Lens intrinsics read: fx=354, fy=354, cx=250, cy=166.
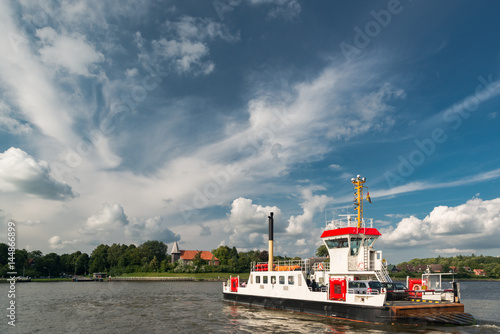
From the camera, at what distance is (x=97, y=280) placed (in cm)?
11456

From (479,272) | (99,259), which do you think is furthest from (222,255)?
(479,272)

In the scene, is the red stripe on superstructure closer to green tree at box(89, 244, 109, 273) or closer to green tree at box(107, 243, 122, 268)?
green tree at box(107, 243, 122, 268)

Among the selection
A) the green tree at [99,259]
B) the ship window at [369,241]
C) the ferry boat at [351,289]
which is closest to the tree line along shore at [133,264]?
the green tree at [99,259]

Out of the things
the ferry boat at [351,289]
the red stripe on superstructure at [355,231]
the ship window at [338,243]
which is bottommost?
the ferry boat at [351,289]

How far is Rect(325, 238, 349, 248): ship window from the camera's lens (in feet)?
101

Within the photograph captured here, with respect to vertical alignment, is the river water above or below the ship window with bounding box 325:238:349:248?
below

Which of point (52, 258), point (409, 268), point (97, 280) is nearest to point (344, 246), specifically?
point (97, 280)

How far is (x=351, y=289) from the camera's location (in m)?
26.2

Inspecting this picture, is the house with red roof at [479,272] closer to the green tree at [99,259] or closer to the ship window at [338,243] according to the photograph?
the green tree at [99,259]

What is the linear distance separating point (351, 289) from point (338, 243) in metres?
5.81

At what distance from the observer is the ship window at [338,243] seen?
3081 centimetres

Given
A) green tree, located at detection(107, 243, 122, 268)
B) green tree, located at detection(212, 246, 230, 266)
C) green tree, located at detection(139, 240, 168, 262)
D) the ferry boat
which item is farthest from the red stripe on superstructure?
green tree, located at detection(107, 243, 122, 268)

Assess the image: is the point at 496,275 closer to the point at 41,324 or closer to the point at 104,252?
the point at 104,252

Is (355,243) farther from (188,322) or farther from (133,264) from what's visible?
(133,264)
